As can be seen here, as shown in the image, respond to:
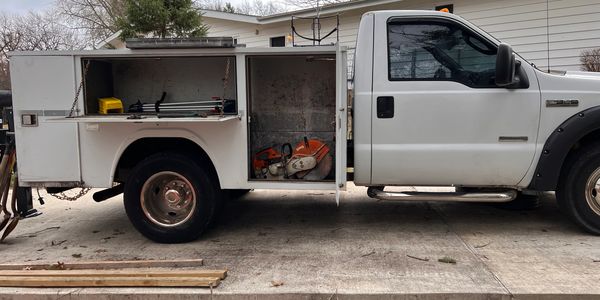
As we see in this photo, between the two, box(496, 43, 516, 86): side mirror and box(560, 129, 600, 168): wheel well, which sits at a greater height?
box(496, 43, 516, 86): side mirror

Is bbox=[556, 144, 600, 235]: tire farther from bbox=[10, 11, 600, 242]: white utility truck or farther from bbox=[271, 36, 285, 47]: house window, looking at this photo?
bbox=[271, 36, 285, 47]: house window

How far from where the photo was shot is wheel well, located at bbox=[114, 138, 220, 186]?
492cm

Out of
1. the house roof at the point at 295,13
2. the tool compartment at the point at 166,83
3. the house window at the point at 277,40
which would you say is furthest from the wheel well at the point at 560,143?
the house window at the point at 277,40

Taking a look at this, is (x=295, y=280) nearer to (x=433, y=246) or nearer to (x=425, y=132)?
(x=433, y=246)

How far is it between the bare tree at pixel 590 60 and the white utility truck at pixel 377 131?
6.59 meters

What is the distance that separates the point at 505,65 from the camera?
170 inches

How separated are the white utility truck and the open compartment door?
0.04 ft

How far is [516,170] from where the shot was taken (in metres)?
4.66

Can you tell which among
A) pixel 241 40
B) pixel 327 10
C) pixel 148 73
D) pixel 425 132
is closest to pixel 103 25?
pixel 241 40

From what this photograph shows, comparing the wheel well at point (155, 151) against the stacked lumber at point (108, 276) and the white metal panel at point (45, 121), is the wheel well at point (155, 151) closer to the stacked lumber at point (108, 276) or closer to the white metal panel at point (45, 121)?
the white metal panel at point (45, 121)

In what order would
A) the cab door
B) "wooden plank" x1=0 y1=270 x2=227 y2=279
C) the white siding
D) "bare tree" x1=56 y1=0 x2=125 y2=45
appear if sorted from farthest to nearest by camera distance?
"bare tree" x1=56 y1=0 x2=125 y2=45, the white siding, the cab door, "wooden plank" x1=0 y1=270 x2=227 y2=279

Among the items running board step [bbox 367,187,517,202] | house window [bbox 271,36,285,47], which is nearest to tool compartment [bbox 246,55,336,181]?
running board step [bbox 367,187,517,202]

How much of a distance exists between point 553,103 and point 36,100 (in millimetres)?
5000

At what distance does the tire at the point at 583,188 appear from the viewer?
15.2ft
